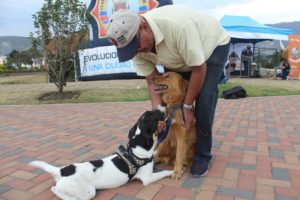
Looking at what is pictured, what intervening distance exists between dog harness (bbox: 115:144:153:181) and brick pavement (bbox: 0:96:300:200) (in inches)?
6.3

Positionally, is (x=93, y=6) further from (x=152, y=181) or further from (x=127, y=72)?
(x=152, y=181)

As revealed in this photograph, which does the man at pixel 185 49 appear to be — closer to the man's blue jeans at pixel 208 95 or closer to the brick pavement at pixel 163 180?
the man's blue jeans at pixel 208 95

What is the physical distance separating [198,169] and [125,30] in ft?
5.11

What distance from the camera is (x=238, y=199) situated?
2451 millimetres

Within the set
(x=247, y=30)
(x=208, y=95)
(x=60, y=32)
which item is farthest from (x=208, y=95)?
(x=247, y=30)

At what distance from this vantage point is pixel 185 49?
7.48 feet

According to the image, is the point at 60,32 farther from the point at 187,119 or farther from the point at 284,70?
the point at 284,70

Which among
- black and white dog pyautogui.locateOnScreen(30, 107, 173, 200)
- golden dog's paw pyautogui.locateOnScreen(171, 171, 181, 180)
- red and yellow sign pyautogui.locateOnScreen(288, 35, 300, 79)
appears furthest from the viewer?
red and yellow sign pyautogui.locateOnScreen(288, 35, 300, 79)

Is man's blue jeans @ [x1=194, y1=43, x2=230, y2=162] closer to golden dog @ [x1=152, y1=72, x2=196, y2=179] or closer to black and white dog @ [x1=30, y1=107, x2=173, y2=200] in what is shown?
golden dog @ [x1=152, y1=72, x2=196, y2=179]

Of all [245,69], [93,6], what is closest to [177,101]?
[93,6]

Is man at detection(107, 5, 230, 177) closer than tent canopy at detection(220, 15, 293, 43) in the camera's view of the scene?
Yes

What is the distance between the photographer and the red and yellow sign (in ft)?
45.4

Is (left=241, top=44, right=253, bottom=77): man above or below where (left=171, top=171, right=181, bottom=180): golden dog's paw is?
above

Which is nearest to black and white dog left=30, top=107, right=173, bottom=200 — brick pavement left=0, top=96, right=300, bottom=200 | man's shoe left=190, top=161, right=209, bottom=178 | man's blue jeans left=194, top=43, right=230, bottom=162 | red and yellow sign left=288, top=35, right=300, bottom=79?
brick pavement left=0, top=96, right=300, bottom=200
